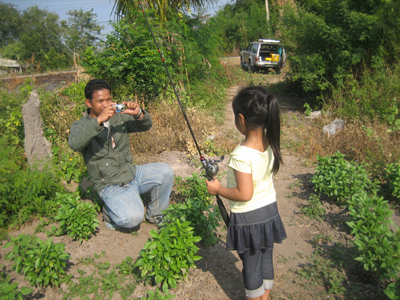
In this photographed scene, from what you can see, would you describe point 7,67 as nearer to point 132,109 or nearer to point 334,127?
point 132,109

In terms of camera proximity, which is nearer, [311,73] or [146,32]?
[146,32]

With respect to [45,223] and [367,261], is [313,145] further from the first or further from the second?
[45,223]

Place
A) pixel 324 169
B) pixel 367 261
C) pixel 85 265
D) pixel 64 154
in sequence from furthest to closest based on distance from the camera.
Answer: pixel 64 154 → pixel 324 169 → pixel 85 265 → pixel 367 261

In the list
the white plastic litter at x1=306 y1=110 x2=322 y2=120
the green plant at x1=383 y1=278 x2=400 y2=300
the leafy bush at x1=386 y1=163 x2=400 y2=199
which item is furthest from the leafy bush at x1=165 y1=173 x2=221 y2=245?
the white plastic litter at x1=306 y1=110 x2=322 y2=120

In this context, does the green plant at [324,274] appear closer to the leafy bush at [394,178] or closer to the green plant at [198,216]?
the green plant at [198,216]

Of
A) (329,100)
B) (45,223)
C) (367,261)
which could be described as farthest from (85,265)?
(329,100)

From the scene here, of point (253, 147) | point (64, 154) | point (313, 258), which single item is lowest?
point (313, 258)

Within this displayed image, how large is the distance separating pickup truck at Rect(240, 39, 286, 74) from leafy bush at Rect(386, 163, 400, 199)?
11.9m

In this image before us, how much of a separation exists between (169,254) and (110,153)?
59.0 inches

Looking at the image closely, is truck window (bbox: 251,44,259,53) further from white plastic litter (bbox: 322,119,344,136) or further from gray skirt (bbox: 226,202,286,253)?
gray skirt (bbox: 226,202,286,253)

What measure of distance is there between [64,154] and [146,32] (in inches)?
123

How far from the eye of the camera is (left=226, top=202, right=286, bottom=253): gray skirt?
2.12 meters

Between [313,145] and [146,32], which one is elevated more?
[146,32]

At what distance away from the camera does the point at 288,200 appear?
13.5 feet
